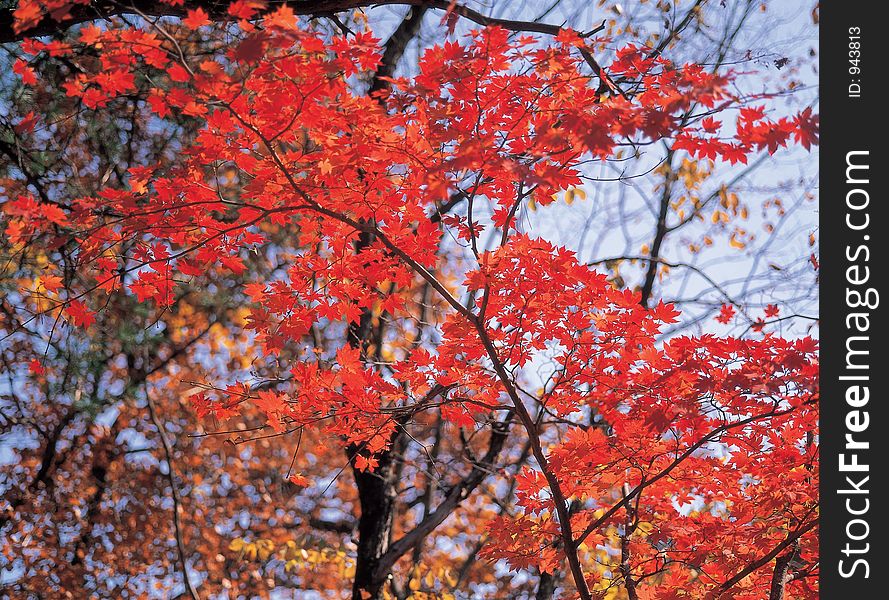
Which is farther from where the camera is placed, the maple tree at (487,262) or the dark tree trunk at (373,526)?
the dark tree trunk at (373,526)

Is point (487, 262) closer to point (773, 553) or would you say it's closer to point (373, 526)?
point (773, 553)

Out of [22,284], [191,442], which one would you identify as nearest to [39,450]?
[191,442]

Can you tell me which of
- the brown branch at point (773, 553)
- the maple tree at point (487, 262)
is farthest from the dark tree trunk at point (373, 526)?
the brown branch at point (773, 553)

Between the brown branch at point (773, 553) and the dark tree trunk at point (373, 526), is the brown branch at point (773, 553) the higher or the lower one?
the lower one

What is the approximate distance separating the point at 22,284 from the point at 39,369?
273cm

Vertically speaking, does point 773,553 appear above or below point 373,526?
below

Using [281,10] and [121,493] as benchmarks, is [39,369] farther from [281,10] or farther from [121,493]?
[121,493]

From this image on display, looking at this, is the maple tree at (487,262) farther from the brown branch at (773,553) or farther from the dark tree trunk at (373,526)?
the dark tree trunk at (373,526)

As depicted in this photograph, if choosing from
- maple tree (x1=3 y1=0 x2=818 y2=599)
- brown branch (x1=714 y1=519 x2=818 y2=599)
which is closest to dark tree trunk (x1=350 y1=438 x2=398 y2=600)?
maple tree (x1=3 y1=0 x2=818 y2=599)

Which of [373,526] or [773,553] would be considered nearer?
[773,553]

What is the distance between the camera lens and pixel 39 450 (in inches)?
383
